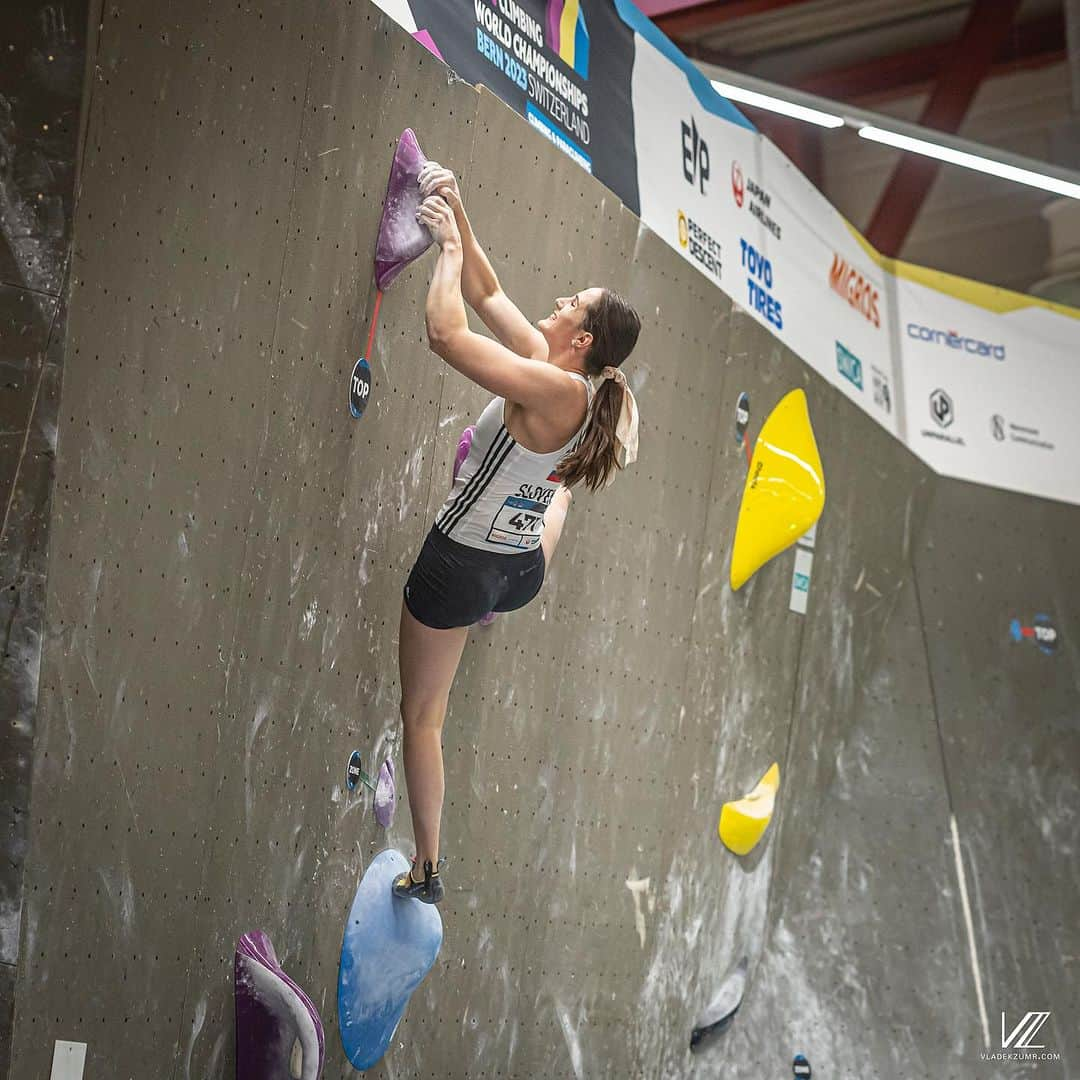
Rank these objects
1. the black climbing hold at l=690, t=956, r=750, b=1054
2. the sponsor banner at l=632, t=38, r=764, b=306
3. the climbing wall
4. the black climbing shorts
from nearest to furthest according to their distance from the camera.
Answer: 1. the climbing wall
2. the black climbing shorts
3. the sponsor banner at l=632, t=38, r=764, b=306
4. the black climbing hold at l=690, t=956, r=750, b=1054

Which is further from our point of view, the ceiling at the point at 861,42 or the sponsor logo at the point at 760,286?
the ceiling at the point at 861,42

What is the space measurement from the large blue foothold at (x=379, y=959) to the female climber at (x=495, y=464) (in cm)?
5

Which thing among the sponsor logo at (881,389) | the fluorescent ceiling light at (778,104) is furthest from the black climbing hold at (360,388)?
the fluorescent ceiling light at (778,104)

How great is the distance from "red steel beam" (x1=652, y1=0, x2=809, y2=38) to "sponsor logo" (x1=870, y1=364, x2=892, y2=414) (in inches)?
112

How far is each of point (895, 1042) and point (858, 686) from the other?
117 centimetres

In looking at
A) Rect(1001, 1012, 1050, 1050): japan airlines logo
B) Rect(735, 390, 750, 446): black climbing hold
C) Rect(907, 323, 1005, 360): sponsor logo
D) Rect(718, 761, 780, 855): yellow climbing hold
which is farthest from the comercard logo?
Rect(907, 323, 1005, 360): sponsor logo

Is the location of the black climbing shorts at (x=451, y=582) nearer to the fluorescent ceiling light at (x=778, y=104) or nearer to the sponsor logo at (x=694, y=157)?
the sponsor logo at (x=694, y=157)

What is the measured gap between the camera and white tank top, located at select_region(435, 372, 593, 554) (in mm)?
2662

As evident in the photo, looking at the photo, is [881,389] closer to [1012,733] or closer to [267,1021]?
[1012,733]

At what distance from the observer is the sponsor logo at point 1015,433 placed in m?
5.17

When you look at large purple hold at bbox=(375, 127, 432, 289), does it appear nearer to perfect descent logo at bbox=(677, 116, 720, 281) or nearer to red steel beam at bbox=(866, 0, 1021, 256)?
perfect descent logo at bbox=(677, 116, 720, 281)

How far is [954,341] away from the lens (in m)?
5.16

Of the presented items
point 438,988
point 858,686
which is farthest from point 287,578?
point 858,686

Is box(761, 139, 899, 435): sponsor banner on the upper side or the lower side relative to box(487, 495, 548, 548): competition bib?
upper
